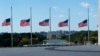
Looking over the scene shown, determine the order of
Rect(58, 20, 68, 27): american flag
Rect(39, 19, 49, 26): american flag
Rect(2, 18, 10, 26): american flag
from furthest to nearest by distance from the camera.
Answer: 1. Rect(58, 20, 68, 27): american flag
2. Rect(39, 19, 49, 26): american flag
3. Rect(2, 18, 10, 26): american flag

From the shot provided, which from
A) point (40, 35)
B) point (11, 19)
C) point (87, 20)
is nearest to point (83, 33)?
point (40, 35)

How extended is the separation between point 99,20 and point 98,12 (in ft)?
4.85

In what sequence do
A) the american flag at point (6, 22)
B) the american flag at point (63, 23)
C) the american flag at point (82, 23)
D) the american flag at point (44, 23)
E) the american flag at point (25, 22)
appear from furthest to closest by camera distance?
the american flag at point (63, 23)
the american flag at point (82, 23)
the american flag at point (44, 23)
the american flag at point (25, 22)
the american flag at point (6, 22)

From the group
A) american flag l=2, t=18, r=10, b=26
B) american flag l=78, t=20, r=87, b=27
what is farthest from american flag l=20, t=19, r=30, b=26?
american flag l=78, t=20, r=87, b=27

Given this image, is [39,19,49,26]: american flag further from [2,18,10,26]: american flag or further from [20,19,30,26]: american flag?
[2,18,10,26]: american flag

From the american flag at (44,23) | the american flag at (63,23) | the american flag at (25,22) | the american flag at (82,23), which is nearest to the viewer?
the american flag at (25,22)

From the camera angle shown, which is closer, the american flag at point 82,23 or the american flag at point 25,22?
the american flag at point 25,22

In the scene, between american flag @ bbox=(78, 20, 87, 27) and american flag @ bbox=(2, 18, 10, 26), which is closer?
american flag @ bbox=(2, 18, 10, 26)

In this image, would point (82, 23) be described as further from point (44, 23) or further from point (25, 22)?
point (25, 22)

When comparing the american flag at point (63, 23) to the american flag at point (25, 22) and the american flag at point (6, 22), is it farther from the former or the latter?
the american flag at point (6, 22)

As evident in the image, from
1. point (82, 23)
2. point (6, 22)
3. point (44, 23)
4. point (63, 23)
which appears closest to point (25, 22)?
point (6, 22)

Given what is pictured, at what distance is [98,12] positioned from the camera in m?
53.5

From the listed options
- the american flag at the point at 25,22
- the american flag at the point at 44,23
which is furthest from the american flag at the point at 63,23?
the american flag at the point at 25,22

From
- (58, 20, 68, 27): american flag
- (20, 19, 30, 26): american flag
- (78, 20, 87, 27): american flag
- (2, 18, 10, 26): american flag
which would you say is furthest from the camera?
(58, 20, 68, 27): american flag
